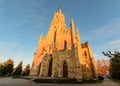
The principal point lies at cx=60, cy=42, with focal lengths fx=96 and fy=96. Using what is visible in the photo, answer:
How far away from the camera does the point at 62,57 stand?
21.8 meters

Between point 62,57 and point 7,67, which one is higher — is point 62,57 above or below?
above

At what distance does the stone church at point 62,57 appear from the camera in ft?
65.7

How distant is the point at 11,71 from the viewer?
4462 centimetres

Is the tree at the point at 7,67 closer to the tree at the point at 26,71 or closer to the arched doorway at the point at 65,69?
the tree at the point at 26,71

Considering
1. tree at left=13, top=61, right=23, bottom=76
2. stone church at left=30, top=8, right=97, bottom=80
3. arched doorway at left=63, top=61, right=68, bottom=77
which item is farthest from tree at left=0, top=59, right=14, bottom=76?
arched doorway at left=63, top=61, right=68, bottom=77

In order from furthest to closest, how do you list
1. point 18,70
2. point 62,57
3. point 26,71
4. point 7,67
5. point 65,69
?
point 26,71 < point 18,70 < point 7,67 < point 62,57 < point 65,69

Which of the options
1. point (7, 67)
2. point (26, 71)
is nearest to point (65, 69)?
point (26, 71)

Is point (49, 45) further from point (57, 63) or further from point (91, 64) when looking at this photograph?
point (91, 64)

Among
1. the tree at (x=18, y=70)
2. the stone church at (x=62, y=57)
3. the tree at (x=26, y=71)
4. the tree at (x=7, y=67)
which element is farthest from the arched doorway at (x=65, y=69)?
the tree at (x=7, y=67)

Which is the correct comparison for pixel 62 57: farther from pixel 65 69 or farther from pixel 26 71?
pixel 26 71

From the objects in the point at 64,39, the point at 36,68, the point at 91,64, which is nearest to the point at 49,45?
the point at 64,39

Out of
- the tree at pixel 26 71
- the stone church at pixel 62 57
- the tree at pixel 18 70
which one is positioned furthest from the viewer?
the tree at pixel 26 71

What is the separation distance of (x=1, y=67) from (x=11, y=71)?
15.3 ft

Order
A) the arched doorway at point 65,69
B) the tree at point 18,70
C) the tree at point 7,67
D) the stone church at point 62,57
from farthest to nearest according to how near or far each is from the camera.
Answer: the tree at point 18,70, the tree at point 7,67, the arched doorway at point 65,69, the stone church at point 62,57
